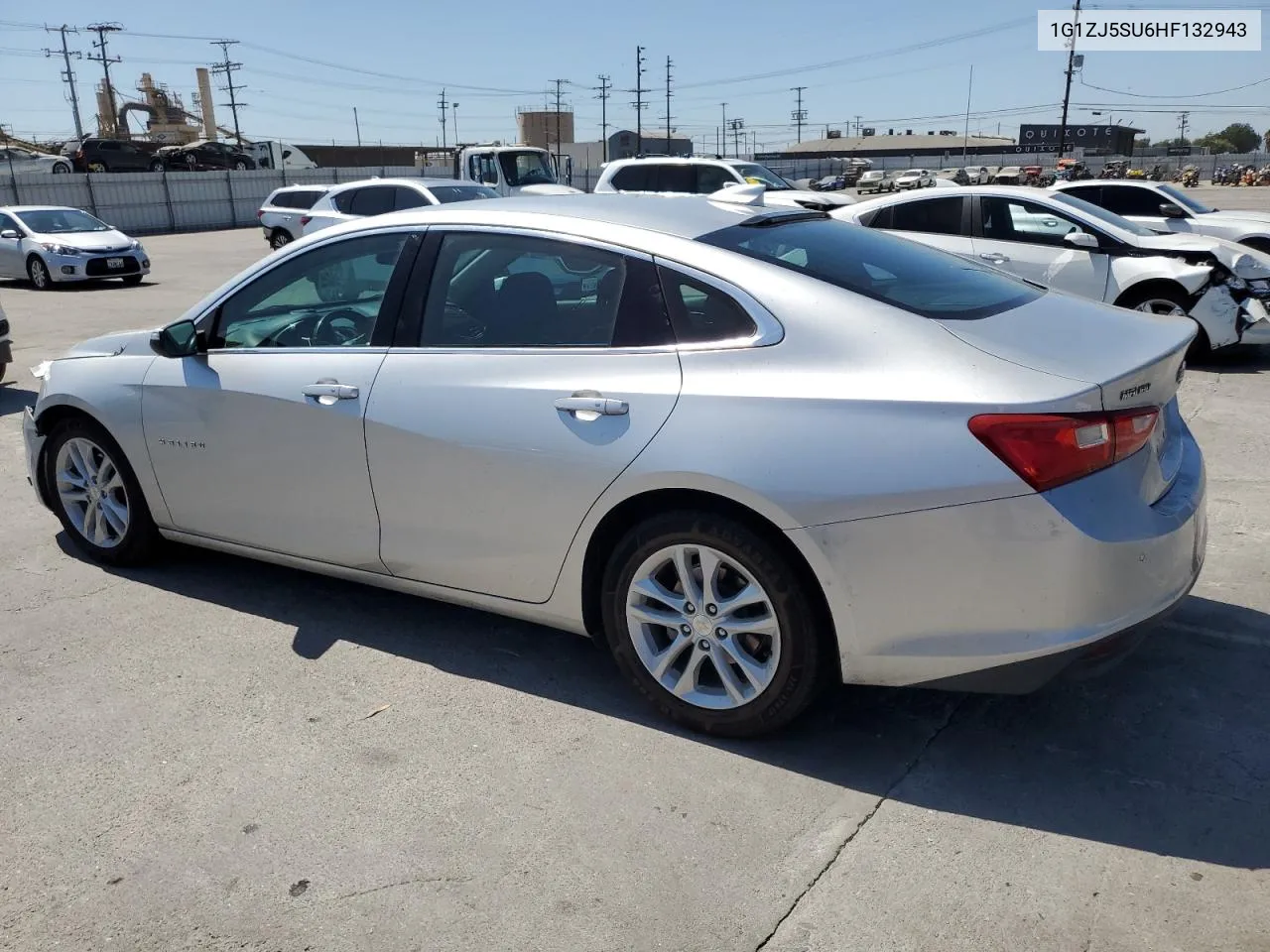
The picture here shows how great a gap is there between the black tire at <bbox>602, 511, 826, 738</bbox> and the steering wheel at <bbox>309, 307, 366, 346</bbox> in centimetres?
137

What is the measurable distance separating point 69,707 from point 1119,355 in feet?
11.7

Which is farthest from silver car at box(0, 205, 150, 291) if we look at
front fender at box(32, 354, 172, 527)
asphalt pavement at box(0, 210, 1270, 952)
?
asphalt pavement at box(0, 210, 1270, 952)

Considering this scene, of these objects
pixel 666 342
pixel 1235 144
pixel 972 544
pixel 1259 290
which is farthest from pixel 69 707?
pixel 1235 144

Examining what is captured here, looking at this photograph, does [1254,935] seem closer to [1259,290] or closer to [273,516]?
[273,516]

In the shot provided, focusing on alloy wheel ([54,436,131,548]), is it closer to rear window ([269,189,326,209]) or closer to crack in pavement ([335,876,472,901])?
crack in pavement ([335,876,472,901])

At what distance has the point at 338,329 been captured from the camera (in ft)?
13.1

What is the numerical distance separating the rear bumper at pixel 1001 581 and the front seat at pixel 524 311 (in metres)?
1.15

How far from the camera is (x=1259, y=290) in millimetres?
9367

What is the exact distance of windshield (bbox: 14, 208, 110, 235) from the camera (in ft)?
60.1

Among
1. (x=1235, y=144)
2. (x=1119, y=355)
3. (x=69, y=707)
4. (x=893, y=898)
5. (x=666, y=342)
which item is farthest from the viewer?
(x=1235, y=144)

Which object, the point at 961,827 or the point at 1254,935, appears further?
the point at 961,827

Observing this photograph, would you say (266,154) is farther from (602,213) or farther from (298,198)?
(602,213)

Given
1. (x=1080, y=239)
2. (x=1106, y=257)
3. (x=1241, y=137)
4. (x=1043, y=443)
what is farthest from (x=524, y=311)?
(x=1241, y=137)

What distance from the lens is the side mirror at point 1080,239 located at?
30.3 feet
